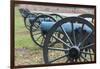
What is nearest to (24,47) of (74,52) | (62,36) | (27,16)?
(27,16)

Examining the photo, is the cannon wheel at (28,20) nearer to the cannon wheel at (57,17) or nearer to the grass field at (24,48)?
the grass field at (24,48)

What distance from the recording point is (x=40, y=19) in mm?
2107

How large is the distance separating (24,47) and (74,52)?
1.97 feet

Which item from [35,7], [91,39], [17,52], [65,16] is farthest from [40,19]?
[91,39]

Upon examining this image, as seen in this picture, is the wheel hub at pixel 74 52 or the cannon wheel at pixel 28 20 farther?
the wheel hub at pixel 74 52

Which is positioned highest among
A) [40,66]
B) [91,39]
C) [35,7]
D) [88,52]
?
[35,7]

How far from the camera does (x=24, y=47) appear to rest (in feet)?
6.77

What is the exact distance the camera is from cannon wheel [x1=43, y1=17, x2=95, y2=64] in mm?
2139

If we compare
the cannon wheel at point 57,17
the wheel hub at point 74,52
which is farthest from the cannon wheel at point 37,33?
the wheel hub at point 74,52

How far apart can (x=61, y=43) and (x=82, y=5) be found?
53cm

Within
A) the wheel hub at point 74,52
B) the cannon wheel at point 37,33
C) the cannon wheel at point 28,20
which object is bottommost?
the wheel hub at point 74,52

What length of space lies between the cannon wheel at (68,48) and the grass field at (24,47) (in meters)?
0.10

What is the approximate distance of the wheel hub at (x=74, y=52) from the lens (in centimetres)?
221
